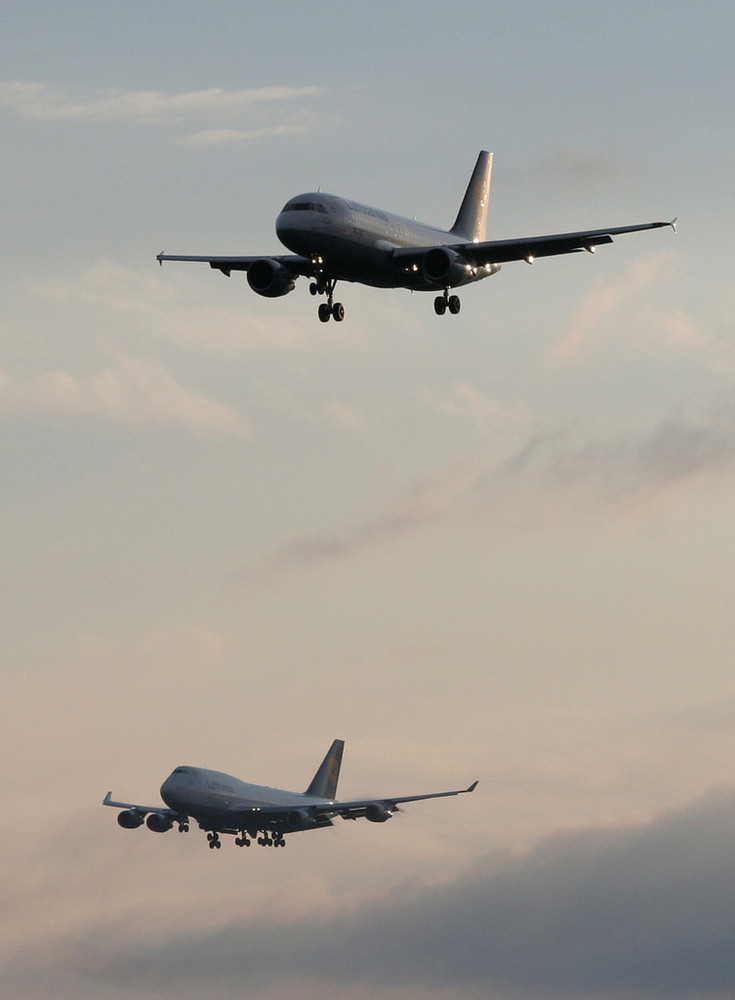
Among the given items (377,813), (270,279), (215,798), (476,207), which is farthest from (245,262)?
(215,798)

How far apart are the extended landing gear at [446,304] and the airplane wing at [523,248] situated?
2.09 meters

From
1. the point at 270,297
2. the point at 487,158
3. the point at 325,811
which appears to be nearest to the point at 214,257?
the point at 270,297

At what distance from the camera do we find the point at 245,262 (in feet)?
290

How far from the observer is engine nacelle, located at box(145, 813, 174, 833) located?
150125 millimetres

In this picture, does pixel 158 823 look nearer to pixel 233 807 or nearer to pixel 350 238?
pixel 233 807

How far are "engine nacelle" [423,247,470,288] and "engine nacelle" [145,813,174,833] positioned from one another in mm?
78605

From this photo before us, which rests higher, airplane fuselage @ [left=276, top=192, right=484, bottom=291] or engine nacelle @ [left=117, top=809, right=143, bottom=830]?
engine nacelle @ [left=117, top=809, right=143, bottom=830]

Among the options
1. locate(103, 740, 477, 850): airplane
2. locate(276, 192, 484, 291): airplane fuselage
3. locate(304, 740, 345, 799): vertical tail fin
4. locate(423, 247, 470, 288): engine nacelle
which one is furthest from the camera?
locate(304, 740, 345, 799): vertical tail fin

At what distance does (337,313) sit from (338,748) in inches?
3508

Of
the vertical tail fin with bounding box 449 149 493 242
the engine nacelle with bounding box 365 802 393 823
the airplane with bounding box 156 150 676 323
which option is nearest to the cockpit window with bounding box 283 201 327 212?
the airplane with bounding box 156 150 676 323

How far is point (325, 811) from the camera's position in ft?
465

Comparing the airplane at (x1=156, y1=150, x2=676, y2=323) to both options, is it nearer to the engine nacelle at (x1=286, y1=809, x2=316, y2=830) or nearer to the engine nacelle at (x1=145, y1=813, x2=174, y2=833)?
the engine nacelle at (x1=286, y1=809, x2=316, y2=830)

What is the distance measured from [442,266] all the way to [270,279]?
841cm

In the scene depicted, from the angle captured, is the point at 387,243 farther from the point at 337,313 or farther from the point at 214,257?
the point at 214,257
